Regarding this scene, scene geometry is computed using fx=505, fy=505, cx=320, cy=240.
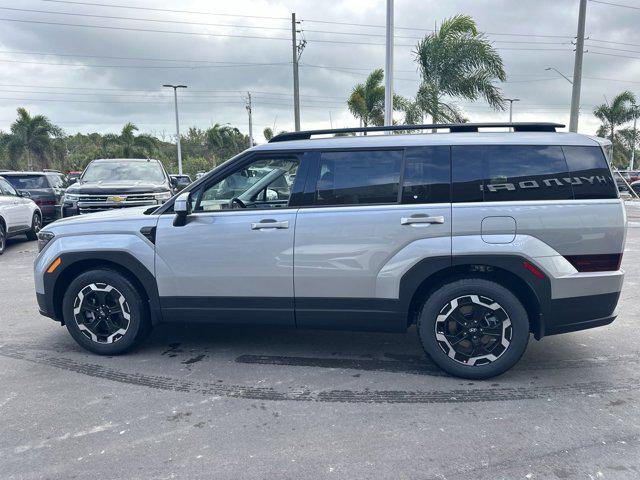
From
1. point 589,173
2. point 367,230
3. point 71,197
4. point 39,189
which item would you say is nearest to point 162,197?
point 71,197

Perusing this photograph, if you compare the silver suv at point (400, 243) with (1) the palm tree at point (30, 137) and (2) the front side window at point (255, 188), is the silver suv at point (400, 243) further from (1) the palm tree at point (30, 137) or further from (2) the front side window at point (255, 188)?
(1) the palm tree at point (30, 137)

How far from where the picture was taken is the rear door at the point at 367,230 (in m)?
3.89

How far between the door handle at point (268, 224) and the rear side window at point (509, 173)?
1.36 metres

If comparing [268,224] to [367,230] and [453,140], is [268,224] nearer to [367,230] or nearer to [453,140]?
[367,230]

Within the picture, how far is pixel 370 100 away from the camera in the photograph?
21047 mm

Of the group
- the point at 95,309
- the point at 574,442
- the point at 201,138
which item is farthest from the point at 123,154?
the point at 574,442

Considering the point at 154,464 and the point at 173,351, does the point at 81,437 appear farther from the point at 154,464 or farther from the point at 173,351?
the point at 173,351

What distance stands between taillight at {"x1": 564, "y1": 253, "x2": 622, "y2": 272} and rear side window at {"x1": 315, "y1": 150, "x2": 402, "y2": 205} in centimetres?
142

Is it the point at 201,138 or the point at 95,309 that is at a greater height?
the point at 201,138

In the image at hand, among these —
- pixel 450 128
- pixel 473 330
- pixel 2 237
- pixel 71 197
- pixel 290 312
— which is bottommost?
pixel 473 330

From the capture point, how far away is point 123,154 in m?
38.9

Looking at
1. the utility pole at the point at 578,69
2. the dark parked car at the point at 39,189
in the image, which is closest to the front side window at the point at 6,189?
the dark parked car at the point at 39,189

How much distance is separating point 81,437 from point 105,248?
1.70 metres

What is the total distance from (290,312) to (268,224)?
0.75m
